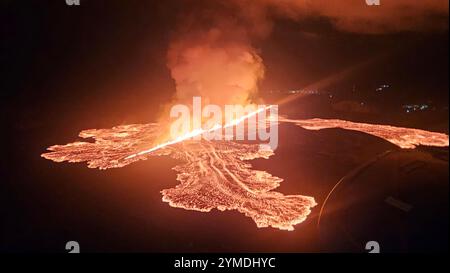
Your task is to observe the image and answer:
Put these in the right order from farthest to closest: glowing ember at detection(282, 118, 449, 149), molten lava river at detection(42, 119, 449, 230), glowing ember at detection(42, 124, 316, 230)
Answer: glowing ember at detection(282, 118, 449, 149) < molten lava river at detection(42, 119, 449, 230) < glowing ember at detection(42, 124, 316, 230)

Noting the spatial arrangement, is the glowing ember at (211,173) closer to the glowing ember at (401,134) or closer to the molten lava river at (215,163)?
the molten lava river at (215,163)

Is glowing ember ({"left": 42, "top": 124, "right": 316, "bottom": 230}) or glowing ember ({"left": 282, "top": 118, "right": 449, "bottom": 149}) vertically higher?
glowing ember ({"left": 282, "top": 118, "right": 449, "bottom": 149})

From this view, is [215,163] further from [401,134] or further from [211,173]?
[401,134]

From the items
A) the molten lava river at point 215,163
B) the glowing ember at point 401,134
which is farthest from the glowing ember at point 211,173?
the glowing ember at point 401,134

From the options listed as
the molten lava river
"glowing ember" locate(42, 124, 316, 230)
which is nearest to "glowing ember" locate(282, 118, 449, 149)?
the molten lava river

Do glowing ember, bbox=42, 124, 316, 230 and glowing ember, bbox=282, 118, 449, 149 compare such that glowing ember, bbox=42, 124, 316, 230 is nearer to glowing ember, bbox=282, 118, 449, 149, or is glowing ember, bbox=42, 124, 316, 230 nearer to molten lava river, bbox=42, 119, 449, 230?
molten lava river, bbox=42, 119, 449, 230

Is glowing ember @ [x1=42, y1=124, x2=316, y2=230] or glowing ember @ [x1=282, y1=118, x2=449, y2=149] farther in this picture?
glowing ember @ [x1=282, y1=118, x2=449, y2=149]

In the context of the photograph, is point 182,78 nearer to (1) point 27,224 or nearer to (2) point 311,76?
(1) point 27,224
